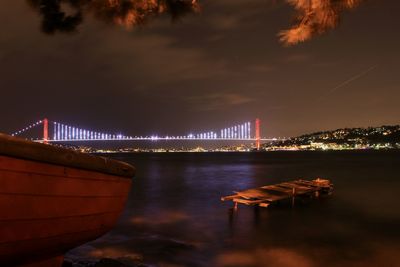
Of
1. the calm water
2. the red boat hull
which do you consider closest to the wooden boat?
the red boat hull

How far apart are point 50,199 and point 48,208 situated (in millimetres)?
88

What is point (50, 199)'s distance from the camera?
3953mm

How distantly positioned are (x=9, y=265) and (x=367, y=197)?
1114 inches

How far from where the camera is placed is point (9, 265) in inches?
162

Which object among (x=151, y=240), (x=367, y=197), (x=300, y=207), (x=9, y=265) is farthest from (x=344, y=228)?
(x=9, y=265)

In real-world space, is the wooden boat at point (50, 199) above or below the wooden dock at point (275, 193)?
above

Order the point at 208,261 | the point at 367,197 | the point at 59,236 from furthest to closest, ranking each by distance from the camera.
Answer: the point at 367,197 < the point at 208,261 < the point at 59,236

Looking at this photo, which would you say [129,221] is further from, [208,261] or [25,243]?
[25,243]

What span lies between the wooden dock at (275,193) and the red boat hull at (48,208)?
1517cm

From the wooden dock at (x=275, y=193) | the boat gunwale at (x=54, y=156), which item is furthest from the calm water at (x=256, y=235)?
the boat gunwale at (x=54, y=156)

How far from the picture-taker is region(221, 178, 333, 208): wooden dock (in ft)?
65.5

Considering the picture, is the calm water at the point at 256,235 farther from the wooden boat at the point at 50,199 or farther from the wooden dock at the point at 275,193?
the wooden boat at the point at 50,199

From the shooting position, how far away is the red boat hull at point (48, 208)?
3631mm

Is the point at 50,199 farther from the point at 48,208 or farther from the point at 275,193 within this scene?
the point at 275,193
